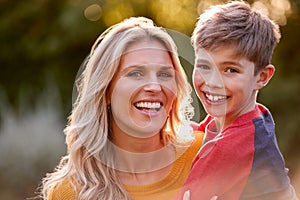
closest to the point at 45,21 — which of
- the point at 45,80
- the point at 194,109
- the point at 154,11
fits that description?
the point at 45,80

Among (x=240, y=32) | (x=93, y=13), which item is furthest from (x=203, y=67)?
(x=93, y=13)

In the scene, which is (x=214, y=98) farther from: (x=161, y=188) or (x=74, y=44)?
(x=74, y=44)

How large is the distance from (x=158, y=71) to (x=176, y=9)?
250 inches

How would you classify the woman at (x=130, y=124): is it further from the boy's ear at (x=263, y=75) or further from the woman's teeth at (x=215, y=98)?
the boy's ear at (x=263, y=75)

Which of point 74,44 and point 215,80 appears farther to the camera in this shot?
point 74,44

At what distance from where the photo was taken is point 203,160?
10.8 ft

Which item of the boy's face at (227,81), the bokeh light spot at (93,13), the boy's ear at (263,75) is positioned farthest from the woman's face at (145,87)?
the bokeh light spot at (93,13)

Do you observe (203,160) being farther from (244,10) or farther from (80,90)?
(80,90)

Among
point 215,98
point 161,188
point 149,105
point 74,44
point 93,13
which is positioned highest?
point 93,13

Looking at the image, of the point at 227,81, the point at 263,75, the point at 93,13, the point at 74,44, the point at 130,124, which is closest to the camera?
the point at 227,81

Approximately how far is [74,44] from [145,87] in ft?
23.3

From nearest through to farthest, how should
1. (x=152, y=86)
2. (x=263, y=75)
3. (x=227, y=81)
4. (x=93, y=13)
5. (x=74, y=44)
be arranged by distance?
(x=227, y=81)
(x=263, y=75)
(x=152, y=86)
(x=93, y=13)
(x=74, y=44)

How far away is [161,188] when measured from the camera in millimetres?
3713

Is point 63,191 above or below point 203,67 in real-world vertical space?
below
